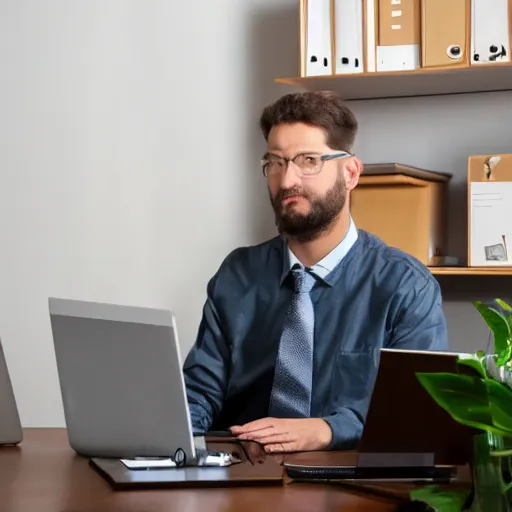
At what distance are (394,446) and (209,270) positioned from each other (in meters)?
1.75

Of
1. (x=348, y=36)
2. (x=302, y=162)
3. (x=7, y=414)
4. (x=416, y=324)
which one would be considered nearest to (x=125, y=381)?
(x=7, y=414)

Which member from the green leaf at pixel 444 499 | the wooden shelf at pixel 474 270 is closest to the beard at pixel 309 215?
the wooden shelf at pixel 474 270

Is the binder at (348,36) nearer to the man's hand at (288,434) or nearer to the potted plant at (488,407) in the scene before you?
the man's hand at (288,434)

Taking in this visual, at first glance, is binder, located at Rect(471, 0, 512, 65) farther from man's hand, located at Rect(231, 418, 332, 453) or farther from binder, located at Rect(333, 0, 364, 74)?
man's hand, located at Rect(231, 418, 332, 453)

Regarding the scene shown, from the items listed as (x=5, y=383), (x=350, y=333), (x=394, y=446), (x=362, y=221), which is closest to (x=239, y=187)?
(x=362, y=221)

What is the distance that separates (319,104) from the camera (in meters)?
2.42

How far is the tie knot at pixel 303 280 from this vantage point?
90.5 inches

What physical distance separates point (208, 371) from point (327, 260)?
15.6 inches

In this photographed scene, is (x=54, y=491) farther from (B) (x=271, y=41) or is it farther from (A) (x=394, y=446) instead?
(B) (x=271, y=41)

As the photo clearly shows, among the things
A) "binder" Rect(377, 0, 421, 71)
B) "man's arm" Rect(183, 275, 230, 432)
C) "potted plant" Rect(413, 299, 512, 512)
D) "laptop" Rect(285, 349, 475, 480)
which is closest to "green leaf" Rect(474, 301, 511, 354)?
"potted plant" Rect(413, 299, 512, 512)

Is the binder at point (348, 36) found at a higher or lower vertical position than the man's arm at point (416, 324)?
higher

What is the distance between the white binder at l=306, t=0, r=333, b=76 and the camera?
280cm

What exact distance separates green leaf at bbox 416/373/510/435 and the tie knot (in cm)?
115

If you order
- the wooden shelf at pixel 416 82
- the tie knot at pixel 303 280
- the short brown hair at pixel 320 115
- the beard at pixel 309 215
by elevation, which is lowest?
the tie knot at pixel 303 280
